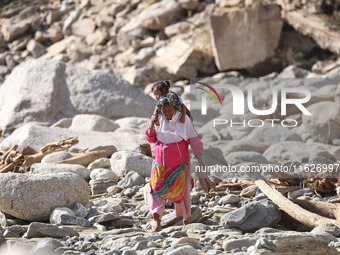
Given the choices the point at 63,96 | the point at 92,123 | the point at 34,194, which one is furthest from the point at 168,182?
the point at 63,96

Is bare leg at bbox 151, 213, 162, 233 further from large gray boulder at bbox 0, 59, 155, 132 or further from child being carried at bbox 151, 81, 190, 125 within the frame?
large gray boulder at bbox 0, 59, 155, 132

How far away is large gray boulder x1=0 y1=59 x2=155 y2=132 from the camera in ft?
34.5

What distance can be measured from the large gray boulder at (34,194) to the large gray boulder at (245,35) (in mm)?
10841

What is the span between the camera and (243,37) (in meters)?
15.5

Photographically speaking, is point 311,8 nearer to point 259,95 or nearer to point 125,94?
point 259,95

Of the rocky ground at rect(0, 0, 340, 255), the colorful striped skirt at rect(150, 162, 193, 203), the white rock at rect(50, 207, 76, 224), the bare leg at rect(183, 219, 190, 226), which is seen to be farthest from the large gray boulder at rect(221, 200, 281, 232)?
the white rock at rect(50, 207, 76, 224)

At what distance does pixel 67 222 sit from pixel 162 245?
4.18 feet

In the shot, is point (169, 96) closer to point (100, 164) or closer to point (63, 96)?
point (100, 164)

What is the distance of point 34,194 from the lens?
5129 millimetres

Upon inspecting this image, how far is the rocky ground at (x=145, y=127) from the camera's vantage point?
14.7ft

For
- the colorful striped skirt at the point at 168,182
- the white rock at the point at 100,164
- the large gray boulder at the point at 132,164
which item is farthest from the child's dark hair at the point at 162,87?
the white rock at the point at 100,164

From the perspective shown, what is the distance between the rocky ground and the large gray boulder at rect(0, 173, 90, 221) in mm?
11

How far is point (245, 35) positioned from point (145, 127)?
20.6 feet

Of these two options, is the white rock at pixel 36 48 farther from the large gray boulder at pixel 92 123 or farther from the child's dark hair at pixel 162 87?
the child's dark hair at pixel 162 87
